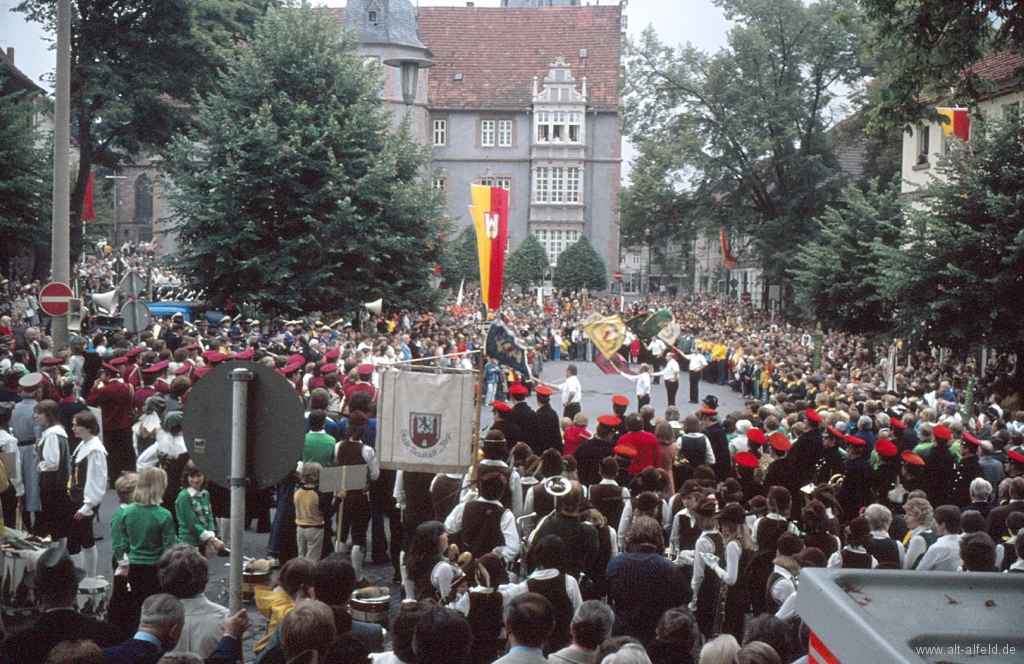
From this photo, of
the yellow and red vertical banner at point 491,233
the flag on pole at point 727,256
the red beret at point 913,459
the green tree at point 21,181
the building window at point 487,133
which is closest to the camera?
the red beret at point 913,459

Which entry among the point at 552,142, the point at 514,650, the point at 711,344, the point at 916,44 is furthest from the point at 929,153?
the point at 552,142

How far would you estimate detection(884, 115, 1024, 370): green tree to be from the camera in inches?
802

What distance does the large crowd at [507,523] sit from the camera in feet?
16.8

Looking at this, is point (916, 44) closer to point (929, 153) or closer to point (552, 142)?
point (929, 153)

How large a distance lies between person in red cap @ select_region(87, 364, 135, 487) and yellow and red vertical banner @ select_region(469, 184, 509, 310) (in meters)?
4.93

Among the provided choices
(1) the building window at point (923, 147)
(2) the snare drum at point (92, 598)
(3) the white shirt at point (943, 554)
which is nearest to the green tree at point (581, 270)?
(1) the building window at point (923, 147)

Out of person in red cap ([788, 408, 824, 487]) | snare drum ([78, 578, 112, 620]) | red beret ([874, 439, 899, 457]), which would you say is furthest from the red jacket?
red beret ([874, 439, 899, 457])

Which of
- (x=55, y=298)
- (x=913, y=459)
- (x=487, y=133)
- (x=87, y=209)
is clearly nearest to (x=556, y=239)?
(x=487, y=133)

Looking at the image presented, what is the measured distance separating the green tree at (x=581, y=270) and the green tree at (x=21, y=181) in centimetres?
4082

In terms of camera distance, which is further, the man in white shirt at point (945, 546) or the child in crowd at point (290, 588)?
the man in white shirt at point (945, 546)

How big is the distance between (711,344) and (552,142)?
1568 inches

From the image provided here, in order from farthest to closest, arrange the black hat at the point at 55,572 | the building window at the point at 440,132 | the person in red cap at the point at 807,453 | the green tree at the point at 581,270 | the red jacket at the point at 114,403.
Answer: the building window at the point at 440,132
the green tree at the point at 581,270
the red jacket at the point at 114,403
the person in red cap at the point at 807,453
the black hat at the point at 55,572

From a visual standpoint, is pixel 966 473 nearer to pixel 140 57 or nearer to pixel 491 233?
pixel 491 233

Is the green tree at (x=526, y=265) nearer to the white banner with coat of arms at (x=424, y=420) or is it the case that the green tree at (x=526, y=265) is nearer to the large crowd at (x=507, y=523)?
the large crowd at (x=507, y=523)
